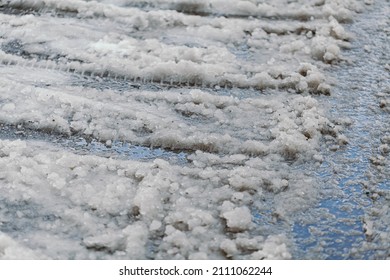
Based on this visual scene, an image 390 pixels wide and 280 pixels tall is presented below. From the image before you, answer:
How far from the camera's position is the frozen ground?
1686 millimetres

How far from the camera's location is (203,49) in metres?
2.53

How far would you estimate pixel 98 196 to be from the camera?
1.78 meters

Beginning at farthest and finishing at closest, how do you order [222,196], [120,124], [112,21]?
[112,21] → [120,124] → [222,196]

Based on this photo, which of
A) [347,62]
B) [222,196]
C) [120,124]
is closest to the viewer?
[222,196]

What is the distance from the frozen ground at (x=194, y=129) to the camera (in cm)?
169

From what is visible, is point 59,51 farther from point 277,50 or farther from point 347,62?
point 347,62

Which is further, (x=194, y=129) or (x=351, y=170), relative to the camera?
(x=194, y=129)

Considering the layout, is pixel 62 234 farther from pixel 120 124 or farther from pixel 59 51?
pixel 59 51

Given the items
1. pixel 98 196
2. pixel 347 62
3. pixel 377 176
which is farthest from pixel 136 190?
pixel 347 62

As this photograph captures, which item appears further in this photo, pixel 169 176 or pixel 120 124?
pixel 120 124

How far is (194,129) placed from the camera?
2078mm
